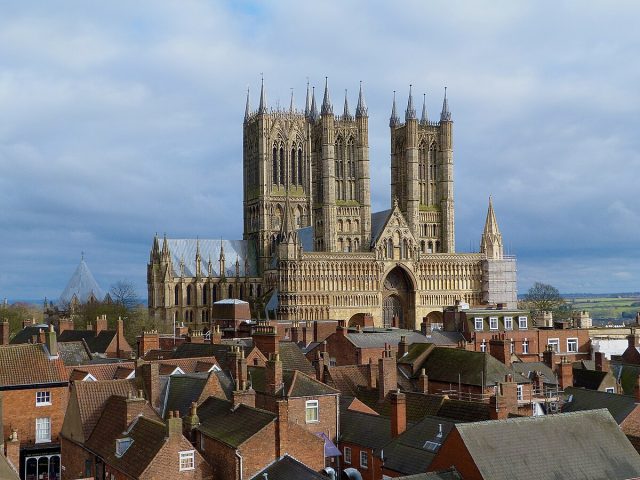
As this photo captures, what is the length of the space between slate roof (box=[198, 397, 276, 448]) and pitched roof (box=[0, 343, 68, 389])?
10774 millimetres

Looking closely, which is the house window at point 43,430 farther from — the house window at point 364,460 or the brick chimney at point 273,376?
the house window at point 364,460

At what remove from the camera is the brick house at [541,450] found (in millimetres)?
30578

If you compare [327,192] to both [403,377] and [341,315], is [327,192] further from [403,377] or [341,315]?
[403,377]

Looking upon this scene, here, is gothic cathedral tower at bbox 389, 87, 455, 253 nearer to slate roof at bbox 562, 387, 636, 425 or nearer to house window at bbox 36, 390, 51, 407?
slate roof at bbox 562, 387, 636, 425

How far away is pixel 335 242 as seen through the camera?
138500mm

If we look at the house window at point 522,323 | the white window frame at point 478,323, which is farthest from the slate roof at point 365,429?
the house window at point 522,323

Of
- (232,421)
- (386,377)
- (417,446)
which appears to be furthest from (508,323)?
(232,421)

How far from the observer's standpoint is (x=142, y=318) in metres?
126

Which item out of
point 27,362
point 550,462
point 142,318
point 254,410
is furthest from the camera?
point 142,318

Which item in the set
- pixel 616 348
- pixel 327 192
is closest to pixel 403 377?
pixel 616 348

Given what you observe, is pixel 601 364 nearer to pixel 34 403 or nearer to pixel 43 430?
pixel 43 430

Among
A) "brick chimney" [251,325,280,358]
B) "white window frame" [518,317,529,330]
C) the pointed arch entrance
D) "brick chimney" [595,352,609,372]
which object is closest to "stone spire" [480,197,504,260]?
the pointed arch entrance

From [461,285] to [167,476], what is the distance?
112 meters

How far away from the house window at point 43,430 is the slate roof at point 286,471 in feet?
52.9
